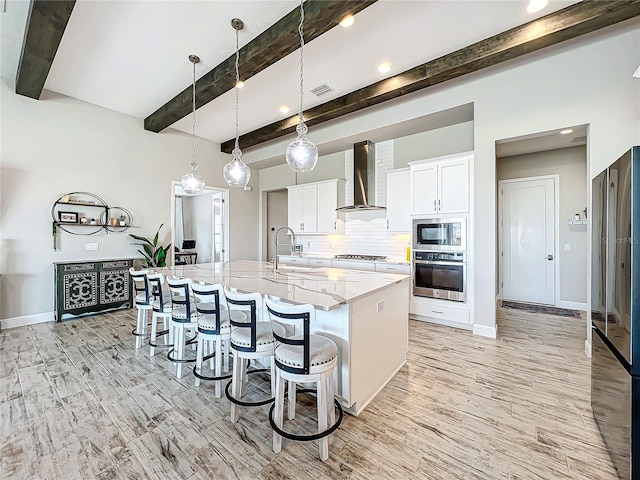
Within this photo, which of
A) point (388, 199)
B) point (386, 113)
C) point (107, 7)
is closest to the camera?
point (107, 7)

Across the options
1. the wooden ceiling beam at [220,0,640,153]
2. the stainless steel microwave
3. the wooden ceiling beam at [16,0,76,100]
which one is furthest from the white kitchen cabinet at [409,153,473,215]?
the wooden ceiling beam at [16,0,76,100]

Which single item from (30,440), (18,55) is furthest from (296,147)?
(18,55)

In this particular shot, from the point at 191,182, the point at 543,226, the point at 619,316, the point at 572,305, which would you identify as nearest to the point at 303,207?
the point at 191,182

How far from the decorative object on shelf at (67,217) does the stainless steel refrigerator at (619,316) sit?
6.35m

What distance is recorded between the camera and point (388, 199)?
4.81m

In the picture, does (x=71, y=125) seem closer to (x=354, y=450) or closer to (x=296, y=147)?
(x=296, y=147)

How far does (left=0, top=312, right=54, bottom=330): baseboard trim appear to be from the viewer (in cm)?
393

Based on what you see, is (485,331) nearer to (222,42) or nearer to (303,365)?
(303,365)

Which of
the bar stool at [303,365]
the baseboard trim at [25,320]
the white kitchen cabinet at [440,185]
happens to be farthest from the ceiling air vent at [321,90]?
the baseboard trim at [25,320]

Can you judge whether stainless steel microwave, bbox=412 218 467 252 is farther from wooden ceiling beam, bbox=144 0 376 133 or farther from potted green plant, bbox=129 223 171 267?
potted green plant, bbox=129 223 171 267

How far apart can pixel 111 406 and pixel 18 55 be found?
173 inches

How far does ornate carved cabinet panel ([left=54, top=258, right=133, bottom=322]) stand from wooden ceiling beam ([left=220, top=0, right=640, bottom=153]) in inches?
168

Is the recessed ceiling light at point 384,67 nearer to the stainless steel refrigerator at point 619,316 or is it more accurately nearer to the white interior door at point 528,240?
the stainless steel refrigerator at point 619,316

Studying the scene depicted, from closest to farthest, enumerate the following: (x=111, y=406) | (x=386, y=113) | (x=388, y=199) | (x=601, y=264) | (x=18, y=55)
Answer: (x=601, y=264) < (x=111, y=406) < (x=18, y=55) < (x=386, y=113) < (x=388, y=199)
